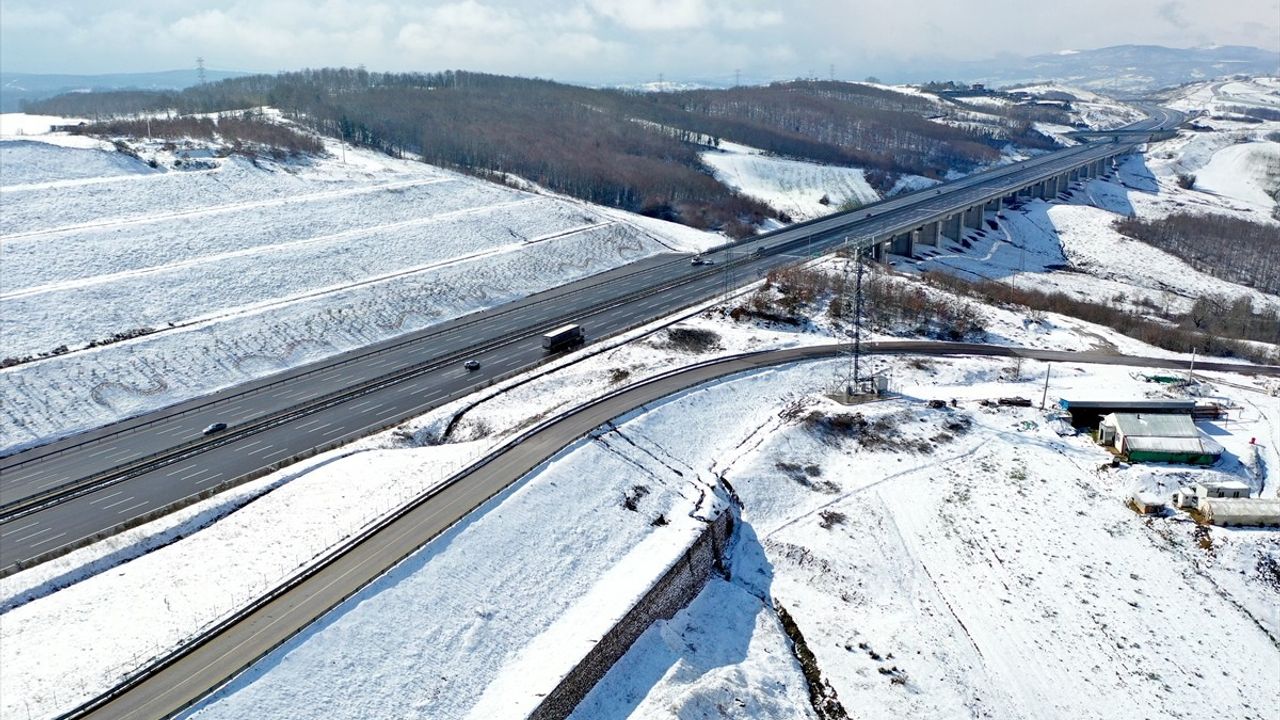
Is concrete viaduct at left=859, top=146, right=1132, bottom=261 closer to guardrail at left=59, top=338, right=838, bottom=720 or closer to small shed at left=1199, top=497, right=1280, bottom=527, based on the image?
small shed at left=1199, top=497, right=1280, bottom=527

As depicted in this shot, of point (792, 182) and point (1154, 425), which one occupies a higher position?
point (792, 182)

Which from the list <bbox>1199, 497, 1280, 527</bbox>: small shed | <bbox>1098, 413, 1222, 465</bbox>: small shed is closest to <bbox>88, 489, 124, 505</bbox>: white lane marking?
<bbox>1199, 497, 1280, 527</bbox>: small shed

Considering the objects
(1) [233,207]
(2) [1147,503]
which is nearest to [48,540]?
(1) [233,207]

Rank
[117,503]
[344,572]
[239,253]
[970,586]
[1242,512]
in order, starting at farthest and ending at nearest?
[239,253], [1242,512], [117,503], [970,586], [344,572]

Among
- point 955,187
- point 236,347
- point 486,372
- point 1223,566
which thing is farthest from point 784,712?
point 955,187

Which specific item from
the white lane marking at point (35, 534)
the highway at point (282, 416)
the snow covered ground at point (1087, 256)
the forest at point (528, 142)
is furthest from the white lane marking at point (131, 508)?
the snow covered ground at point (1087, 256)

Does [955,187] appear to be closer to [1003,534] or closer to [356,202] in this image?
[356,202]

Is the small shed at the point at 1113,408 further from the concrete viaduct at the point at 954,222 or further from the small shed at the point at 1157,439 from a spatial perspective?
the concrete viaduct at the point at 954,222

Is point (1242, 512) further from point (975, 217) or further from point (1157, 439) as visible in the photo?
point (975, 217)
